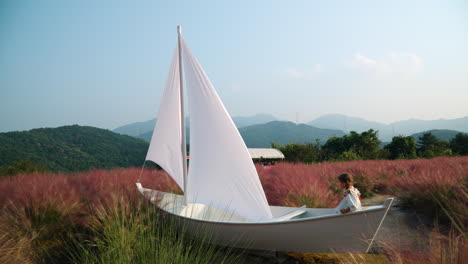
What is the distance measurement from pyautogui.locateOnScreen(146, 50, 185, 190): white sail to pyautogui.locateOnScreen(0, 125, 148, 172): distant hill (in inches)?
1387

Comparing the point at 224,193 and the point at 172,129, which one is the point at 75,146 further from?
the point at 224,193

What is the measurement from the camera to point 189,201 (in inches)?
194

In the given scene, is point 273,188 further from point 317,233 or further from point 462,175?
point 462,175

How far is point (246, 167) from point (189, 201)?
145 centimetres

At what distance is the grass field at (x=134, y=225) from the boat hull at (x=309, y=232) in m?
0.23

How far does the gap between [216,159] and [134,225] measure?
1647 mm

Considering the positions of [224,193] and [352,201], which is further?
[224,193]

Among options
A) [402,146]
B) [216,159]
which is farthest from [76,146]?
[216,159]

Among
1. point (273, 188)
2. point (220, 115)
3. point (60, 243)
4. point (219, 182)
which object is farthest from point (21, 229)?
point (273, 188)

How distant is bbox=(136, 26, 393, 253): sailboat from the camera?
350 centimetres

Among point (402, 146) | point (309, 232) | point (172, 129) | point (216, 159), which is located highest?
point (172, 129)

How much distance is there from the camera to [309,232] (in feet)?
11.8

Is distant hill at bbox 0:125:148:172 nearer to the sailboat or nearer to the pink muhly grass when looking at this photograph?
the sailboat

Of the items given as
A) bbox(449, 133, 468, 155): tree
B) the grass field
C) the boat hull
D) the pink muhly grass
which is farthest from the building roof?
the boat hull
